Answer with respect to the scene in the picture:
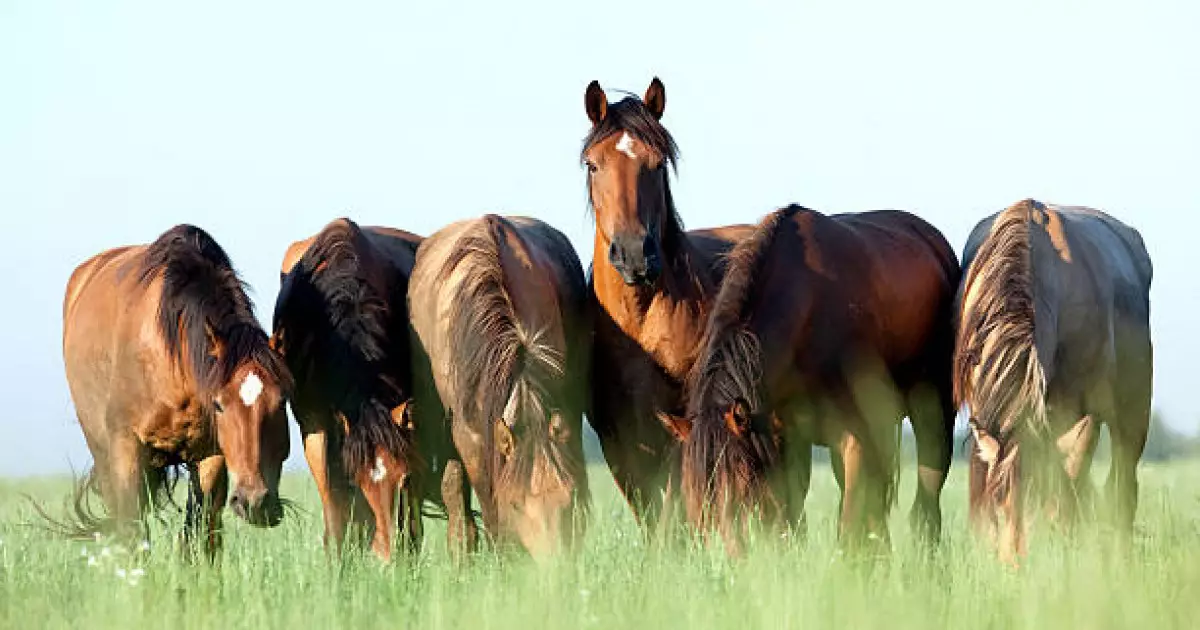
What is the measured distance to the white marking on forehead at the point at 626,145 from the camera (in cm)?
841

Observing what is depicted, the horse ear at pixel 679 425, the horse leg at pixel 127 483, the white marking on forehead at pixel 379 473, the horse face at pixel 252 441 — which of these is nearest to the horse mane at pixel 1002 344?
the horse ear at pixel 679 425

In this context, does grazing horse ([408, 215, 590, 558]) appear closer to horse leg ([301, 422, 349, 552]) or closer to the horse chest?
horse leg ([301, 422, 349, 552])

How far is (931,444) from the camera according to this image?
32.0 ft

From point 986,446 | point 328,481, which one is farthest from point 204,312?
point 986,446

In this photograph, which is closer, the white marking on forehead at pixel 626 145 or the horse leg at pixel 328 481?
the white marking on forehead at pixel 626 145

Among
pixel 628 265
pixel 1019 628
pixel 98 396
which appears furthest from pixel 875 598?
pixel 98 396

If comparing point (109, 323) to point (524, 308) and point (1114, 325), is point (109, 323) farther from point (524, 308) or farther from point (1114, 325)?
point (1114, 325)

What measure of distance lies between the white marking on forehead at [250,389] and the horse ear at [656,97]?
2760 millimetres

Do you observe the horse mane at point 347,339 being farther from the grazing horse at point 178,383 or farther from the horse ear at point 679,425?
the horse ear at point 679,425

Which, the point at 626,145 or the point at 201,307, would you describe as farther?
the point at 626,145

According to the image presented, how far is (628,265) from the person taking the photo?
26.7 feet

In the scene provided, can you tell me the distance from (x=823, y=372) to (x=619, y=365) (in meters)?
1.16

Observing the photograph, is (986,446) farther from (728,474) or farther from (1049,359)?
(728,474)

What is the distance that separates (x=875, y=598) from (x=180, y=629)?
2757 millimetres
